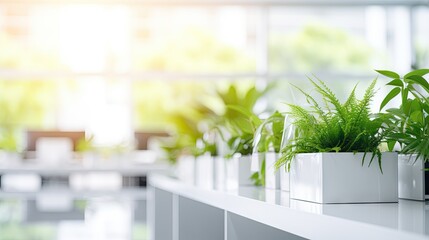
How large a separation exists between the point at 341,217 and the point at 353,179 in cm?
37

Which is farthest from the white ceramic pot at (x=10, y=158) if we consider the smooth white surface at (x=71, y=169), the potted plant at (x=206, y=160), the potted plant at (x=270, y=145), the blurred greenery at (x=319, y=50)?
the potted plant at (x=270, y=145)

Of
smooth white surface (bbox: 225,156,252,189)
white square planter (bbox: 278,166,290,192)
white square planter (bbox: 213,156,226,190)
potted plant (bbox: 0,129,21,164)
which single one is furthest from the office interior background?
white square planter (bbox: 278,166,290,192)

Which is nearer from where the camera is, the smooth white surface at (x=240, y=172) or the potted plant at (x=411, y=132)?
the potted plant at (x=411, y=132)

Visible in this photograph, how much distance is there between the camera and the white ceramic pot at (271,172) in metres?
2.08

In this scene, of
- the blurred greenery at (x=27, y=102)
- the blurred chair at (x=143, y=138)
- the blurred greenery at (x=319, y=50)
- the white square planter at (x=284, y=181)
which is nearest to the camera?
the white square planter at (x=284, y=181)

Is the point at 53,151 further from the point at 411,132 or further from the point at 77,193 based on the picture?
the point at 411,132

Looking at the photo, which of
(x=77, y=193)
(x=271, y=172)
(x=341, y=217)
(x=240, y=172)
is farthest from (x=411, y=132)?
(x=77, y=193)

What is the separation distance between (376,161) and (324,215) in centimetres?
38

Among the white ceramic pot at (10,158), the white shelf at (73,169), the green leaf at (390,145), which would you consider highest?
the green leaf at (390,145)

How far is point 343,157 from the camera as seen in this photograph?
1513 mm

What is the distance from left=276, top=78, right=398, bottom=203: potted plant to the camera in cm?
151

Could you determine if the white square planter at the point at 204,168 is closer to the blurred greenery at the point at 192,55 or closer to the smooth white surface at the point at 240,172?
the smooth white surface at the point at 240,172

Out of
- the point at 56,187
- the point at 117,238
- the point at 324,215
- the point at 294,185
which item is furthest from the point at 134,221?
the point at 324,215

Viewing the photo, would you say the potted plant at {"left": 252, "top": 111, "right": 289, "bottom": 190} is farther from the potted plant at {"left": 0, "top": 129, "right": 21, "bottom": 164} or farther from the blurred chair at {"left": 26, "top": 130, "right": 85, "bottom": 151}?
the blurred chair at {"left": 26, "top": 130, "right": 85, "bottom": 151}
